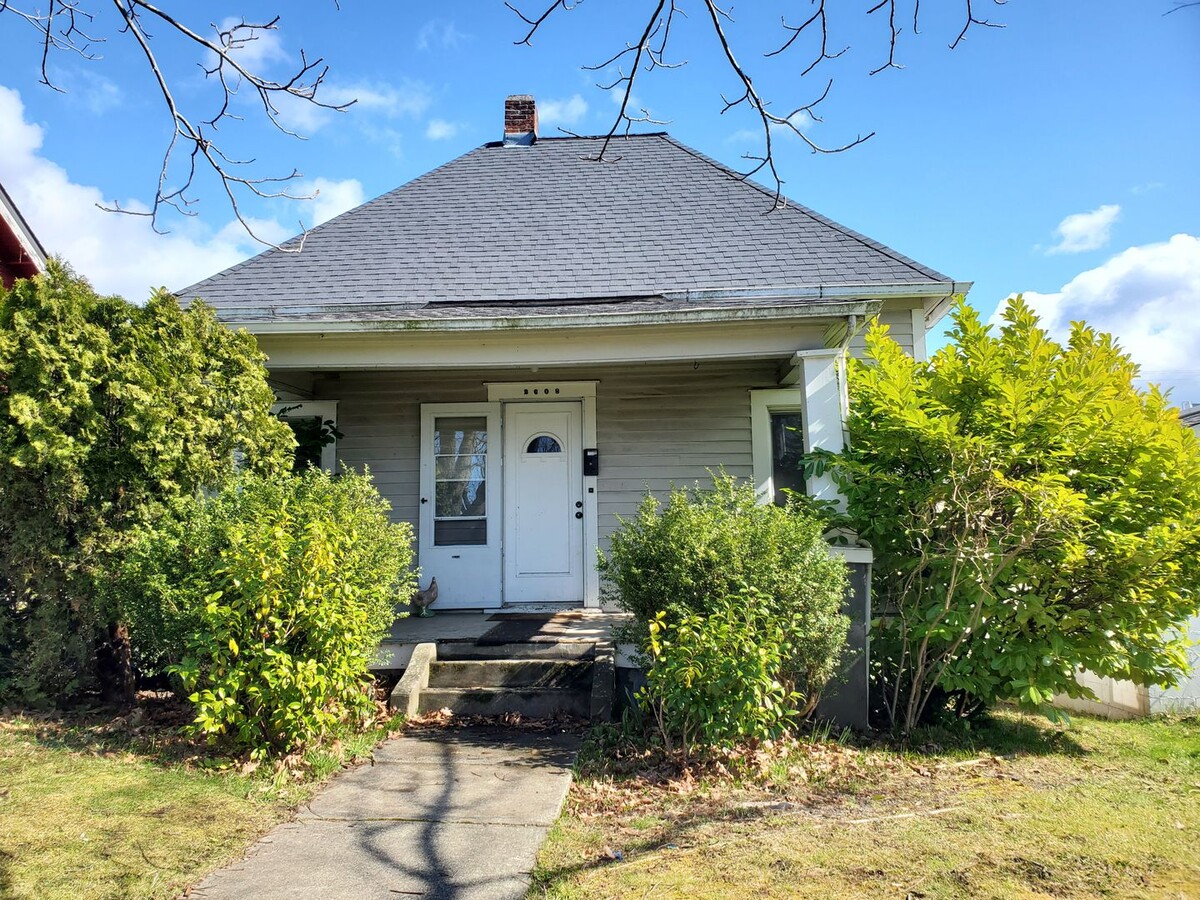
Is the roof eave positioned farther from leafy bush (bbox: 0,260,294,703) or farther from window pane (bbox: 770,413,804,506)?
window pane (bbox: 770,413,804,506)

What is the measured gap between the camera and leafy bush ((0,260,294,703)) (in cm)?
427

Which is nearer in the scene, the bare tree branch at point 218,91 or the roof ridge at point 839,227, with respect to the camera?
the bare tree branch at point 218,91

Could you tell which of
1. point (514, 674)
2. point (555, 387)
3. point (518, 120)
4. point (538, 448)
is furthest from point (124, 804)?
point (518, 120)

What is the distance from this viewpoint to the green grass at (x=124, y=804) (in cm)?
277

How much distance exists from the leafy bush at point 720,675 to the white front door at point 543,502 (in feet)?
10.9

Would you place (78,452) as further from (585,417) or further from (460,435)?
(585,417)

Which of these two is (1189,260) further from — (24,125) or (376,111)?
(24,125)

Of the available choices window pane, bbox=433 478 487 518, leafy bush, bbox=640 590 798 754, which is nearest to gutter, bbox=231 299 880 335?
window pane, bbox=433 478 487 518

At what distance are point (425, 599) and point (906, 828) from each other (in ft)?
16.3

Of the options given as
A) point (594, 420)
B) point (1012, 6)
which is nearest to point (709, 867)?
point (1012, 6)

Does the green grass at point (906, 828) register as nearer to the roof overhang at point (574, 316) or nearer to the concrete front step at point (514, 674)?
the concrete front step at point (514, 674)

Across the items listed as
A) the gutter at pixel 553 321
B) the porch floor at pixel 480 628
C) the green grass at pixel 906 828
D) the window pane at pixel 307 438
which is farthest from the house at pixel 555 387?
the green grass at pixel 906 828

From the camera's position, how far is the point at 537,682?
5.39m

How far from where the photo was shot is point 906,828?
3207mm
